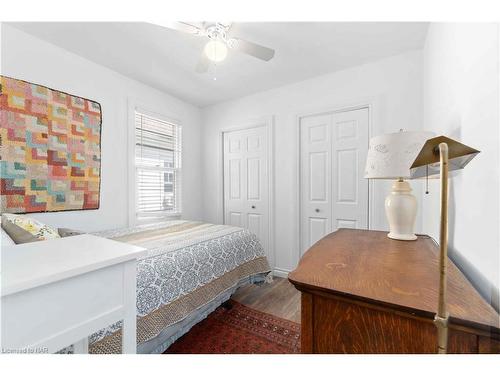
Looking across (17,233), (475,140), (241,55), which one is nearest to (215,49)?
(241,55)

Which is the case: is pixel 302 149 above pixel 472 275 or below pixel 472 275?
above

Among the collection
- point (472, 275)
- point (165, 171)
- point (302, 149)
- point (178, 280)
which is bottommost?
point (178, 280)

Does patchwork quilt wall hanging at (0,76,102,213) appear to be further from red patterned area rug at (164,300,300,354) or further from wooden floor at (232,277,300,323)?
wooden floor at (232,277,300,323)

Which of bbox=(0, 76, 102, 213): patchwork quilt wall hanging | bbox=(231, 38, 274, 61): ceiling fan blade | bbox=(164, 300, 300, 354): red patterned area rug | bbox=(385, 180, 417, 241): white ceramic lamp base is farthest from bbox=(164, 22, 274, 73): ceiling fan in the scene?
bbox=(164, 300, 300, 354): red patterned area rug

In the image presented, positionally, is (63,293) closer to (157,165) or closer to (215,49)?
(215,49)

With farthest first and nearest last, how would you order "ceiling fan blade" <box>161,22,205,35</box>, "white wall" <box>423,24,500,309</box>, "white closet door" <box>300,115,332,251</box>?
1. "white closet door" <box>300,115,332,251</box>
2. "ceiling fan blade" <box>161,22,205,35</box>
3. "white wall" <box>423,24,500,309</box>

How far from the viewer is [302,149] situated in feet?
9.50

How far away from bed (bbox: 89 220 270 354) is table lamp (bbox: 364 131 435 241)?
1296 mm

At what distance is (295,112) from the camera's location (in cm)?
291

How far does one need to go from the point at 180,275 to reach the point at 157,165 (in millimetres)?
2041

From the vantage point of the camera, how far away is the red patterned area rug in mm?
1648
